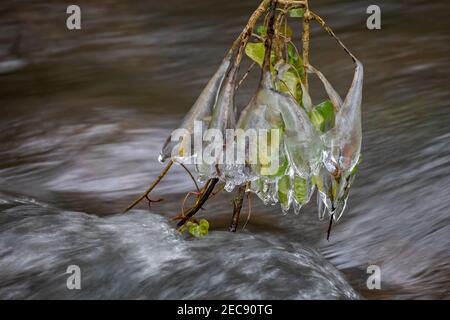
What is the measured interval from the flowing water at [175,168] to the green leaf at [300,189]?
0.80ft

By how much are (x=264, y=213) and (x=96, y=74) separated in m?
1.60

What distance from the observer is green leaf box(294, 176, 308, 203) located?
1771 millimetres

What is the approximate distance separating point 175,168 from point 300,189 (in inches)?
45.0

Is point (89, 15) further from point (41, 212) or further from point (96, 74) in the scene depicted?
point (41, 212)

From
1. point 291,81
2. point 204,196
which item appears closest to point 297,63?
point 291,81

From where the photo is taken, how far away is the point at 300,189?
5.85 feet

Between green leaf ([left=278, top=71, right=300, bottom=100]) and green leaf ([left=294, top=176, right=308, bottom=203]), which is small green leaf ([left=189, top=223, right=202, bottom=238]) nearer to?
green leaf ([left=294, top=176, right=308, bottom=203])

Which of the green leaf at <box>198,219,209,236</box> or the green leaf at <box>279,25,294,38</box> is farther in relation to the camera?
the green leaf at <box>198,219,209,236</box>

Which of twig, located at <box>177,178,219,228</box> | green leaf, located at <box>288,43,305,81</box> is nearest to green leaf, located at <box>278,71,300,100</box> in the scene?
green leaf, located at <box>288,43,305,81</box>

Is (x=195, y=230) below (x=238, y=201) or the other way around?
below

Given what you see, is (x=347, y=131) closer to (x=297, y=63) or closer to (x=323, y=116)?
(x=323, y=116)

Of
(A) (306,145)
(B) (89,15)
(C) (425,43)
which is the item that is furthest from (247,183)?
(B) (89,15)

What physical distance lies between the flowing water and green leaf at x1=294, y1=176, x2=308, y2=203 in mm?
244
